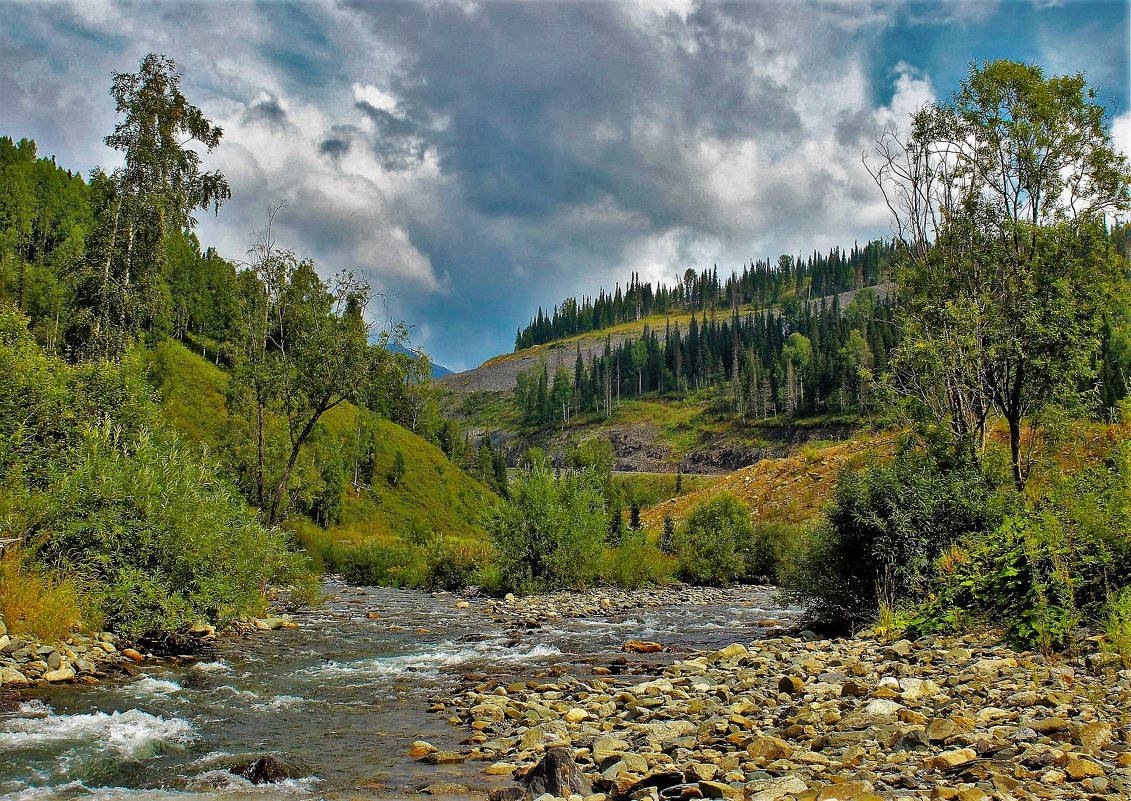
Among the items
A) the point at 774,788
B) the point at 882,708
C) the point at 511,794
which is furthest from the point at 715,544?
the point at 774,788

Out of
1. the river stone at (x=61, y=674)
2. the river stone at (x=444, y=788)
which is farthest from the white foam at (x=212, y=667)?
the river stone at (x=444, y=788)

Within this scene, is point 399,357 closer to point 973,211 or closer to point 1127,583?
point 973,211

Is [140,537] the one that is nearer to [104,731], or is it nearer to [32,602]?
[32,602]

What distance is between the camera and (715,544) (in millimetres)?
43562

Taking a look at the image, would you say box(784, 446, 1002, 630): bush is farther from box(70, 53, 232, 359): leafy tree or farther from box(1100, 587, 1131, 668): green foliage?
box(70, 53, 232, 359): leafy tree

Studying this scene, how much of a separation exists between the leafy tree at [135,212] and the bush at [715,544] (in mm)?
32330

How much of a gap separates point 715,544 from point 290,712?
3506 cm

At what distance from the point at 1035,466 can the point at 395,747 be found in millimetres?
17704

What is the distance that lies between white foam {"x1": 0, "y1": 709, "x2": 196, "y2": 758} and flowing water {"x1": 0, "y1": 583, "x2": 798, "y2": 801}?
0.02m

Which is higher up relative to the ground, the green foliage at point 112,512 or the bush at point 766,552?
the green foliage at point 112,512

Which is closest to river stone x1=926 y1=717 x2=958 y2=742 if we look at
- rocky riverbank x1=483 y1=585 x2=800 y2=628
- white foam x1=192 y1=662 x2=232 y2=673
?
white foam x1=192 y1=662 x2=232 y2=673

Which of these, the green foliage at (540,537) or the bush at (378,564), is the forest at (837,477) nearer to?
the green foliage at (540,537)

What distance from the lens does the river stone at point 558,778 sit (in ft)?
22.7

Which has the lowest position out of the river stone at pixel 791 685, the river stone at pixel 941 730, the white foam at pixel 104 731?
the white foam at pixel 104 731
